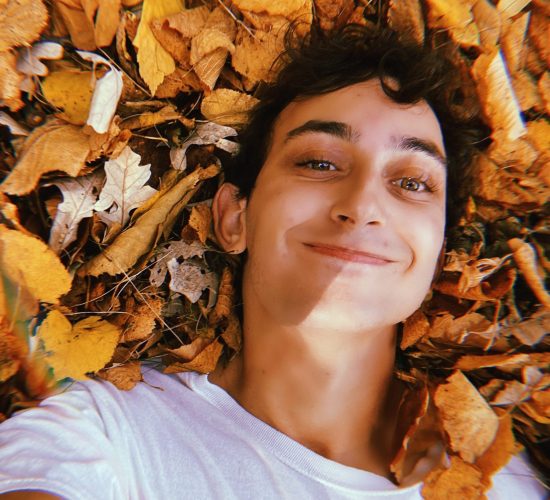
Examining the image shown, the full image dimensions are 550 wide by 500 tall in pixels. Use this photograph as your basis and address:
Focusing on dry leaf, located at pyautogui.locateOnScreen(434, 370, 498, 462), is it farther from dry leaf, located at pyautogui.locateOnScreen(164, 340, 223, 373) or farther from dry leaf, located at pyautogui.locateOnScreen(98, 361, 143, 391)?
dry leaf, located at pyautogui.locateOnScreen(98, 361, 143, 391)

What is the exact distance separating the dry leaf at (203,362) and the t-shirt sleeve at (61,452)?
0.26m

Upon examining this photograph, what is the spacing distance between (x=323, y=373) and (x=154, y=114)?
849mm

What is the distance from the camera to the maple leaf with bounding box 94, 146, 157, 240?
58.6 inches

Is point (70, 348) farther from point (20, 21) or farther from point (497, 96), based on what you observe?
point (497, 96)

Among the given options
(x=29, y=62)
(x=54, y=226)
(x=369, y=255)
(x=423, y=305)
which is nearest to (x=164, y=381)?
(x=54, y=226)

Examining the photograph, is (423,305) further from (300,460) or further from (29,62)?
(29,62)

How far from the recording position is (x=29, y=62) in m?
1.45

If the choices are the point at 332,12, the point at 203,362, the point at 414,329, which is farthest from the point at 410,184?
the point at 203,362

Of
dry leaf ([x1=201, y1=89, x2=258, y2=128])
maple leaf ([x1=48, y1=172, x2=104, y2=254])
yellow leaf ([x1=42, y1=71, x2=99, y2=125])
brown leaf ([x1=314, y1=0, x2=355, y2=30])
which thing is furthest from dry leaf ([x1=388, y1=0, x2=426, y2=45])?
maple leaf ([x1=48, y1=172, x2=104, y2=254])

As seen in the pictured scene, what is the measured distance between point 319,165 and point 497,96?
1.77ft

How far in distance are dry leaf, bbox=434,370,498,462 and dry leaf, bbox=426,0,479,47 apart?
972 mm

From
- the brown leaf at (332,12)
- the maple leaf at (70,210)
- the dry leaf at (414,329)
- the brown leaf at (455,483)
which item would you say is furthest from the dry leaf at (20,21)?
the brown leaf at (455,483)

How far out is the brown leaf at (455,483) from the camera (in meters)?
1.46

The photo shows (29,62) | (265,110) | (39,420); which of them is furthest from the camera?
(265,110)
